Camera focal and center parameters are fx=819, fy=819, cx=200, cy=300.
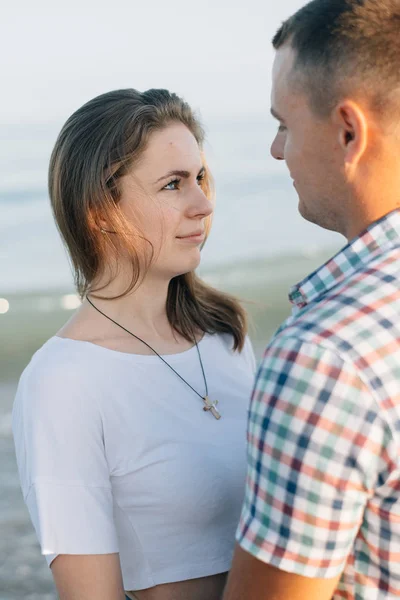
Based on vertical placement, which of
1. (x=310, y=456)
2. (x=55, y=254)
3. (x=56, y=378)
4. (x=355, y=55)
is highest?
(x=355, y=55)

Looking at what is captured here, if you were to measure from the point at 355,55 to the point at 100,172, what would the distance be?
4.19ft

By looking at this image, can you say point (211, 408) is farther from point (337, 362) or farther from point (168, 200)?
point (337, 362)

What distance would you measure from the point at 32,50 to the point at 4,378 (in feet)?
48.4

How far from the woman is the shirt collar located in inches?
38.5

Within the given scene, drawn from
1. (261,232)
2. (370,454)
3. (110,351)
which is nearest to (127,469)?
(110,351)

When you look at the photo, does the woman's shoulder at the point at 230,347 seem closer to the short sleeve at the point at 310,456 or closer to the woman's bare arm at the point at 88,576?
the woman's bare arm at the point at 88,576

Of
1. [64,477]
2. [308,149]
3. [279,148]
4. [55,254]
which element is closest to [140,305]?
[64,477]

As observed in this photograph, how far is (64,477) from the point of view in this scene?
222cm

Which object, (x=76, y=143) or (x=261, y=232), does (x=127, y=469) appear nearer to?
(x=76, y=143)

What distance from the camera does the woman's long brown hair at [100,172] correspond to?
2643 millimetres

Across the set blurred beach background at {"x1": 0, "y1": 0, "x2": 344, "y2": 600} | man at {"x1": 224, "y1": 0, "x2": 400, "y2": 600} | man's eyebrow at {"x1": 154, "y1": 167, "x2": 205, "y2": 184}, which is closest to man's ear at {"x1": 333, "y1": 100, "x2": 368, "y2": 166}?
man at {"x1": 224, "y1": 0, "x2": 400, "y2": 600}

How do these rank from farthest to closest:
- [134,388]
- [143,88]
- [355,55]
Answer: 1. [143,88]
2. [134,388]
3. [355,55]

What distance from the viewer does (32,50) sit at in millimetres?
21734

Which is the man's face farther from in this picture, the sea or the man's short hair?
the sea
